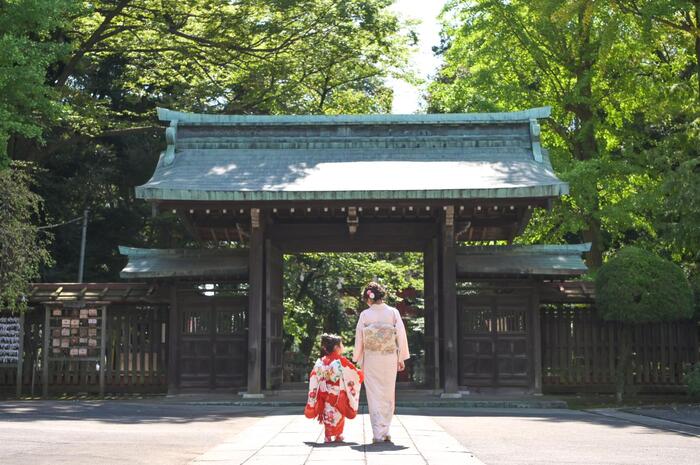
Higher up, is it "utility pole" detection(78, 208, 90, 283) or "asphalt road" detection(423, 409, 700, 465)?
"utility pole" detection(78, 208, 90, 283)

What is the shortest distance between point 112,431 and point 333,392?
3.13 metres

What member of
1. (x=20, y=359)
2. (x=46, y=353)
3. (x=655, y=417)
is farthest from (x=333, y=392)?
(x=20, y=359)

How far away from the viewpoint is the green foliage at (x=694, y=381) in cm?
1630

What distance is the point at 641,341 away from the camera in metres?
18.6

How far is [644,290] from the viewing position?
16.8 m

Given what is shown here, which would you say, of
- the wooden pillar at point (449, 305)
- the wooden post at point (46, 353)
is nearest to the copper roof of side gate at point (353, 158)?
the wooden pillar at point (449, 305)

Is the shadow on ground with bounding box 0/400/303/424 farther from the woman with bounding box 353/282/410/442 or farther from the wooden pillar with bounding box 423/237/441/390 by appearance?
the woman with bounding box 353/282/410/442

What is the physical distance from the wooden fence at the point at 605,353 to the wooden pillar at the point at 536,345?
32.8 inches

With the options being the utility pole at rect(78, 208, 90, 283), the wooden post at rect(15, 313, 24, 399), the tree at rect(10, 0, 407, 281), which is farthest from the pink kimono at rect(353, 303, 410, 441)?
the utility pole at rect(78, 208, 90, 283)

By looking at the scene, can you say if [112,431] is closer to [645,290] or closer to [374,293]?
[374,293]

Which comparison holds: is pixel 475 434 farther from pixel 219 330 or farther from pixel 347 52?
pixel 347 52

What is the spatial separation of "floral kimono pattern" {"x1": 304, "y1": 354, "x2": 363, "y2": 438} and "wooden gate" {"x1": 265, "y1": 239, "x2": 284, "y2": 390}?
7.88 m

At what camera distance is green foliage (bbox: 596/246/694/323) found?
657 inches

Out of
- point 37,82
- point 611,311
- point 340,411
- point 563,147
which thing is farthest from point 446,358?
point 563,147
